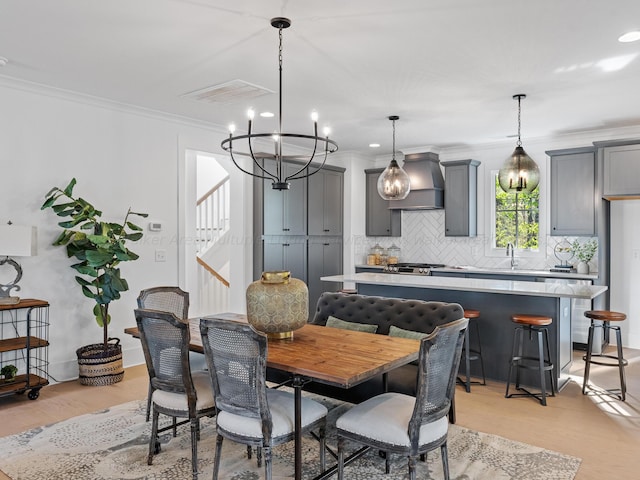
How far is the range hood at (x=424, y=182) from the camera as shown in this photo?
706cm

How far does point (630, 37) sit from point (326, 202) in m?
4.57

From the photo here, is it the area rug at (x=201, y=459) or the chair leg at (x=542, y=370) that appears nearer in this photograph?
the area rug at (x=201, y=459)

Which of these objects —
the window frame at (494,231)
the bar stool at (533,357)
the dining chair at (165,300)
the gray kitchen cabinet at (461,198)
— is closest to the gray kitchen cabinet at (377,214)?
the gray kitchen cabinet at (461,198)

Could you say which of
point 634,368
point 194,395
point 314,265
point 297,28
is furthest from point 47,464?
point 634,368

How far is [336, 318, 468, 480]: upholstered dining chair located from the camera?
7.40 feet

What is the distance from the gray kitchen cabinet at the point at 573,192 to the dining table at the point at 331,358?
407 centimetres

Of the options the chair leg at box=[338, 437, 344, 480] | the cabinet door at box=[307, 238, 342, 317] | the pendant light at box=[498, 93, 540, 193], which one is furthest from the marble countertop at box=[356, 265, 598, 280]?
the chair leg at box=[338, 437, 344, 480]

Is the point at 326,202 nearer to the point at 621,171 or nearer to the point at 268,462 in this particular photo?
the point at 621,171

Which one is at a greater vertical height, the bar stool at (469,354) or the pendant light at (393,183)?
the pendant light at (393,183)

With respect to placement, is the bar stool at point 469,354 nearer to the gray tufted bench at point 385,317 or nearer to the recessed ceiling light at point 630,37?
the gray tufted bench at point 385,317

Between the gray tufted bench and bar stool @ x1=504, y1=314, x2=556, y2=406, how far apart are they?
2.75ft

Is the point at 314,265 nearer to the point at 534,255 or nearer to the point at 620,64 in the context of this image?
the point at 534,255

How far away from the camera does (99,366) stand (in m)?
4.44

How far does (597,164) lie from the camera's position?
5.80 meters
